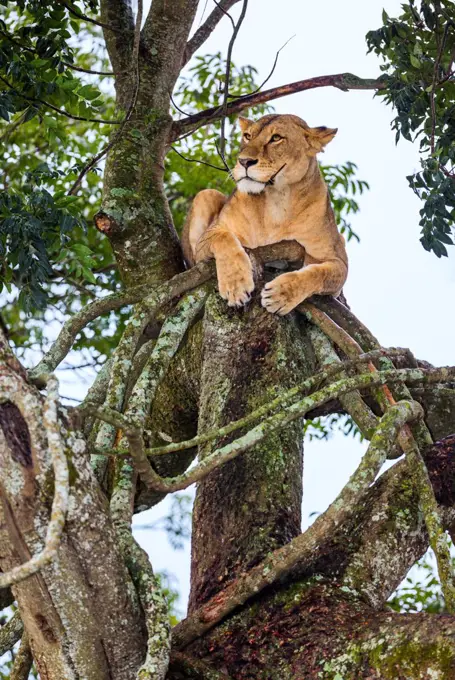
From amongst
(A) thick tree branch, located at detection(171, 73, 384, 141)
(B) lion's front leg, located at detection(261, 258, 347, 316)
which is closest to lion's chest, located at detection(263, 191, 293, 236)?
(B) lion's front leg, located at detection(261, 258, 347, 316)

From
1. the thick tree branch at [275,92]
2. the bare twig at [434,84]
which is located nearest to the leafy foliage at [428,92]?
the bare twig at [434,84]

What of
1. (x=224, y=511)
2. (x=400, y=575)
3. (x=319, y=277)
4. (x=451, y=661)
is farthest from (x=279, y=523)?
(x=319, y=277)

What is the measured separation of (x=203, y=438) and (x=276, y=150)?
2926 mm

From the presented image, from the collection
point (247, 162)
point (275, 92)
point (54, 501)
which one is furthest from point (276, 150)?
point (54, 501)

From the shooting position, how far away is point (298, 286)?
18.0 ft

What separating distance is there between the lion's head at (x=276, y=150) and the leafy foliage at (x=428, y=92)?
28.1 inches

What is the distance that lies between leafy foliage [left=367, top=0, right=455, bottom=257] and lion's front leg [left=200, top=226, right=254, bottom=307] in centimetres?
94

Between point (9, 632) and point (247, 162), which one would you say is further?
point (247, 162)

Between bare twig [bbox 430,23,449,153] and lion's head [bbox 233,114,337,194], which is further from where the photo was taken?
lion's head [bbox 233,114,337,194]

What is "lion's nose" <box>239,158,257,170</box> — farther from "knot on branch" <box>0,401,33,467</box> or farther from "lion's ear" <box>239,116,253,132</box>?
"knot on branch" <box>0,401,33,467</box>

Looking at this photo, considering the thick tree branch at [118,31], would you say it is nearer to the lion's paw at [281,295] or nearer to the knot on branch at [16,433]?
the lion's paw at [281,295]

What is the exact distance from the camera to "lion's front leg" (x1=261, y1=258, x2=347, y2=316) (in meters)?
5.39

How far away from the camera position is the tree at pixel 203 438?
136 inches

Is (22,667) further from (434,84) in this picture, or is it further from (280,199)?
(434,84)
